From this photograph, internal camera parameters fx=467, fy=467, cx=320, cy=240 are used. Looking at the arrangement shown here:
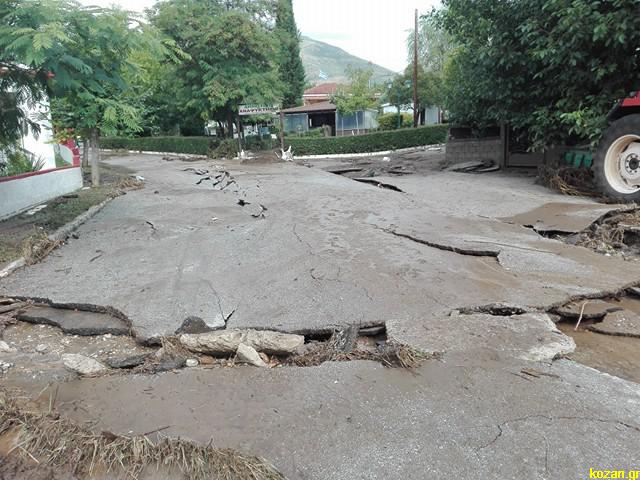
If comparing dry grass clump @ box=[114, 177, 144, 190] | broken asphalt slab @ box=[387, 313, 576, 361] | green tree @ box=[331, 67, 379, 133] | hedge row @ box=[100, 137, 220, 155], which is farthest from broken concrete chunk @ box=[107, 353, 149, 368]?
green tree @ box=[331, 67, 379, 133]

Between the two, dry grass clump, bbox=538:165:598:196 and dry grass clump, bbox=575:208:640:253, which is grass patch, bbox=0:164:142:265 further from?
dry grass clump, bbox=538:165:598:196

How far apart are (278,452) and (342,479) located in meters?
0.36

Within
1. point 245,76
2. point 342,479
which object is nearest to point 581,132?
point 342,479

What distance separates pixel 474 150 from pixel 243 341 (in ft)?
47.5

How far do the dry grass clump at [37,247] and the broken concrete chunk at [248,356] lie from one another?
163 inches

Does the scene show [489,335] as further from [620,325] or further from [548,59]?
[548,59]

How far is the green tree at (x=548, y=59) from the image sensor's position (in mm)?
8922

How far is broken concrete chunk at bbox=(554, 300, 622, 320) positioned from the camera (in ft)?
12.7

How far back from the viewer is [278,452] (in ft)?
7.59

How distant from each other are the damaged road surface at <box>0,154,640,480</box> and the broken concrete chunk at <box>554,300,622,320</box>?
0.06 metres

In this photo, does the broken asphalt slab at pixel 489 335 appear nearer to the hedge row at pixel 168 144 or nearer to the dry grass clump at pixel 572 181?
the dry grass clump at pixel 572 181

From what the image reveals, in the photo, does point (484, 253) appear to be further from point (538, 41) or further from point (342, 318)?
point (538, 41)

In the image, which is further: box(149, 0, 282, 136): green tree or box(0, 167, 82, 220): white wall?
box(149, 0, 282, 136): green tree

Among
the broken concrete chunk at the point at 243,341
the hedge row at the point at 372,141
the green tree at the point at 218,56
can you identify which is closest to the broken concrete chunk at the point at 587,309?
the broken concrete chunk at the point at 243,341
